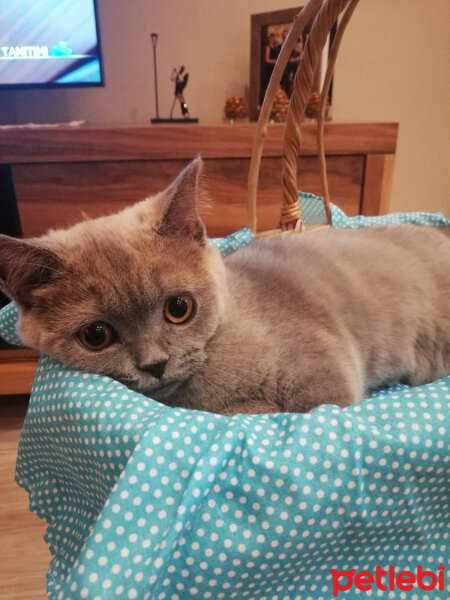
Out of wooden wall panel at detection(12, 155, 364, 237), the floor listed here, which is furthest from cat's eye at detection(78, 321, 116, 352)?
wooden wall panel at detection(12, 155, 364, 237)

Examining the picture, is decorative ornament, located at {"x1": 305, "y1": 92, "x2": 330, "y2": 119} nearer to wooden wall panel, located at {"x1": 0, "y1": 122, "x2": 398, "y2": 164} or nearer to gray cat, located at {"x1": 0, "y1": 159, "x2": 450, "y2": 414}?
wooden wall panel, located at {"x1": 0, "y1": 122, "x2": 398, "y2": 164}

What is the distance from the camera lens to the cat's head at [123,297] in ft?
2.17

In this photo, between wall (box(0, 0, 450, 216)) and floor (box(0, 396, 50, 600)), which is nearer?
floor (box(0, 396, 50, 600))

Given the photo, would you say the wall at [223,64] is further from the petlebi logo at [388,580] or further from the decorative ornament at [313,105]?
the petlebi logo at [388,580]

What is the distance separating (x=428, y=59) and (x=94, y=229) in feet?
7.20

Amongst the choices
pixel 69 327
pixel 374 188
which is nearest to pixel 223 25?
pixel 374 188

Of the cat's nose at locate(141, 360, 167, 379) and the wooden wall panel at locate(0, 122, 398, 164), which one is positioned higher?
the wooden wall panel at locate(0, 122, 398, 164)

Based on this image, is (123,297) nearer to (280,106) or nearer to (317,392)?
(317,392)

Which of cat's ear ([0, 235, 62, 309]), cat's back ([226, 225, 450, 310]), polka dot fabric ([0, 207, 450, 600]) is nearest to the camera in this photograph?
polka dot fabric ([0, 207, 450, 600])

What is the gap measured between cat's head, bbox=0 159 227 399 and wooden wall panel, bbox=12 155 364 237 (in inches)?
33.8

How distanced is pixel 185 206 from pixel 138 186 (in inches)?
36.4

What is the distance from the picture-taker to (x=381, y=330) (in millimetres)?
923

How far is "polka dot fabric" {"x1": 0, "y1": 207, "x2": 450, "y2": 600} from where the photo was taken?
0.46 meters

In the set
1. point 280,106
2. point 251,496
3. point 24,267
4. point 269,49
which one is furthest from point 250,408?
point 269,49
